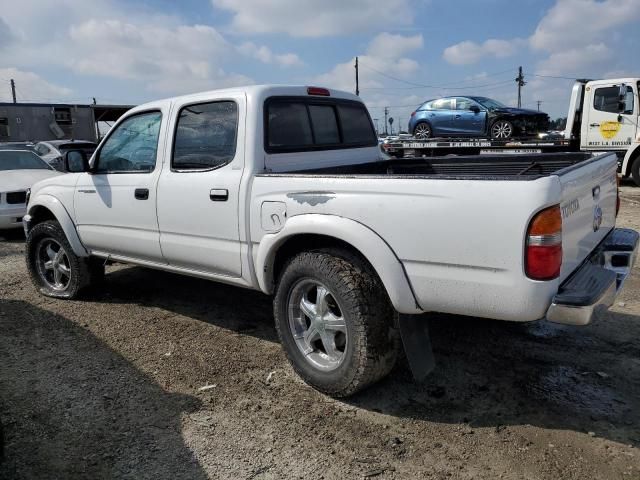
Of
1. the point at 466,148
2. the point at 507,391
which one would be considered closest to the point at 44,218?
the point at 507,391

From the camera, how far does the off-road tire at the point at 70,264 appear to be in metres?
5.27

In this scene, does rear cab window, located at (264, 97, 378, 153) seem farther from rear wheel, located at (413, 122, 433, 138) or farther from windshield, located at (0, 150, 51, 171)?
rear wheel, located at (413, 122, 433, 138)

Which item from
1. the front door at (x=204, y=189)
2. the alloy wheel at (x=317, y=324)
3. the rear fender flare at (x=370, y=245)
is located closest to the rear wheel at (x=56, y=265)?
the front door at (x=204, y=189)

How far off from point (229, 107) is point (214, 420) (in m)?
2.14

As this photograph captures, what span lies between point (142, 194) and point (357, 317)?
2.23 m

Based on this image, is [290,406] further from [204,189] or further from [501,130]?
[501,130]

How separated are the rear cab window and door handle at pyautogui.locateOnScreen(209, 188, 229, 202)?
0.41 meters

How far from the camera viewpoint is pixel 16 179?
9.42 m

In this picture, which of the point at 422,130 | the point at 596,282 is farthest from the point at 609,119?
the point at 596,282

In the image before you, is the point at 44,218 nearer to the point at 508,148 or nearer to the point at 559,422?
the point at 559,422

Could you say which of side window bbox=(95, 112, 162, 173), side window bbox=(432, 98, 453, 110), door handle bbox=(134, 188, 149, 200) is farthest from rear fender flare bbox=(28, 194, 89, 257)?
side window bbox=(432, 98, 453, 110)

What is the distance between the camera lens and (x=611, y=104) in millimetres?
13328

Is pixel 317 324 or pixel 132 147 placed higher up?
pixel 132 147

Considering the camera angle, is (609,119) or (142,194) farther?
(609,119)
